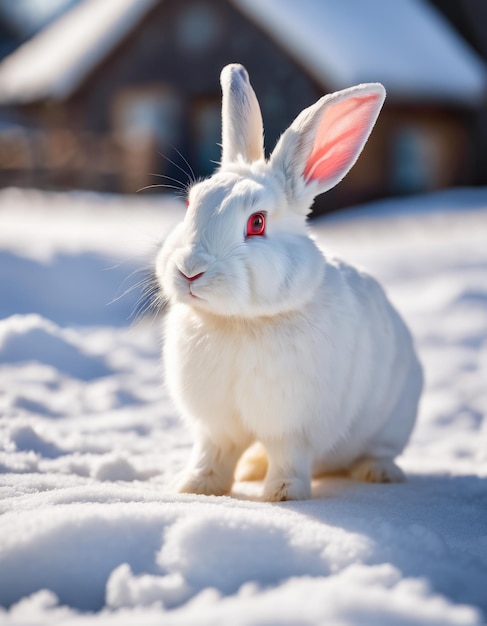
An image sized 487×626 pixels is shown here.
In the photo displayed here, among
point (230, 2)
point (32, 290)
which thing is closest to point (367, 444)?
point (32, 290)

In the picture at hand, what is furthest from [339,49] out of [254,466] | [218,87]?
[254,466]

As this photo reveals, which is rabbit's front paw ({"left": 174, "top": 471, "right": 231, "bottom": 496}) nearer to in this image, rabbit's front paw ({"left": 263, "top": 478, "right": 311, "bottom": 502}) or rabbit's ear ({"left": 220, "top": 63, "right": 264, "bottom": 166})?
rabbit's front paw ({"left": 263, "top": 478, "right": 311, "bottom": 502})

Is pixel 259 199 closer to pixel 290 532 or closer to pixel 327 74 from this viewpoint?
pixel 290 532

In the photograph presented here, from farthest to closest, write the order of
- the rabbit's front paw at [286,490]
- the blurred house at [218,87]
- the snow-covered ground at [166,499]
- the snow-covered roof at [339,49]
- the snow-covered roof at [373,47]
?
the blurred house at [218,87], the snow-covered roof at [339,49], the snow-covered roof at [373,47], the rabbit's front paw at [286,490], the snow-covered ground at [166,499]

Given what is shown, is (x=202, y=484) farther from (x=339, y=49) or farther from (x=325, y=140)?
(x=339, y=49)

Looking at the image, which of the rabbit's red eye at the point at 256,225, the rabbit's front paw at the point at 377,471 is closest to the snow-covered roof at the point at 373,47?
the rabbit's front paw at the point at 377,471

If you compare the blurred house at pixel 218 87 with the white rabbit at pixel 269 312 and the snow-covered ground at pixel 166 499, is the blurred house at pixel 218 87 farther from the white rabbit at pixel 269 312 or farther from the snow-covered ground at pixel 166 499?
the white rabbit at pixel 269 312
